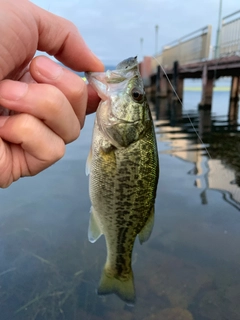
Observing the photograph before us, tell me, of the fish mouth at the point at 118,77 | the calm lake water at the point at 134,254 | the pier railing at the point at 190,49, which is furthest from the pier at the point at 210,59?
the fish mouth at the point at 118,77

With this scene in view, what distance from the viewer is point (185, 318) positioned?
107 inches

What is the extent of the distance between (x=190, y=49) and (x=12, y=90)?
19.8m

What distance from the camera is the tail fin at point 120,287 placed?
2.23 m

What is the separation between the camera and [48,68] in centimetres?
136

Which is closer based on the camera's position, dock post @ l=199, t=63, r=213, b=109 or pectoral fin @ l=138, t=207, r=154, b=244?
pectoral fin @ l=138, t=207, r=154, b=244

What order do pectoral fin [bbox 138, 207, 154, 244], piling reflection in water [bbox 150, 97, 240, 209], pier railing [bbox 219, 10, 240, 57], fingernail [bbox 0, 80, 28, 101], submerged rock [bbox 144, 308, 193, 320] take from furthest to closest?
1. pier railing [bbox 219, 10, 240, 57]
2. piling reflection in water [bbox 150, 97, 240, 209]
3. submerged rock [bbox 144, 308, 193, 320]
4. pectoral fin [bbox 138, 207, 154, 244]
5. fingernail [bbox 0, 80, 28, 101]

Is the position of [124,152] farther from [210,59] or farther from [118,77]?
[210,59]

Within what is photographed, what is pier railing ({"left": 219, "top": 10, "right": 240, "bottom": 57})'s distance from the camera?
12.3m

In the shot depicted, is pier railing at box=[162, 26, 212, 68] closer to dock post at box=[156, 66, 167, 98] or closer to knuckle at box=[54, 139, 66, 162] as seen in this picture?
dock post at box=[156, 66, 167, 98]

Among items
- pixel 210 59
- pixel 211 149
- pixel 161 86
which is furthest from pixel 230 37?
pixel 161 86

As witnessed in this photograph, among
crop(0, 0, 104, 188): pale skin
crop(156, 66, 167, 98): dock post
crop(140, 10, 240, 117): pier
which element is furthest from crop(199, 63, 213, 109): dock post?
crop(0, 0, 104, 188): pale skin

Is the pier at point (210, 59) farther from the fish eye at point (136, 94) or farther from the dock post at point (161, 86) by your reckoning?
the fish eye at point (136, 94)

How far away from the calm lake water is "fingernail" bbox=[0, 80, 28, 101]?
7.26 feet

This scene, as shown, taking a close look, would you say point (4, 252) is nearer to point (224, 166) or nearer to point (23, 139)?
point (23, 139)
